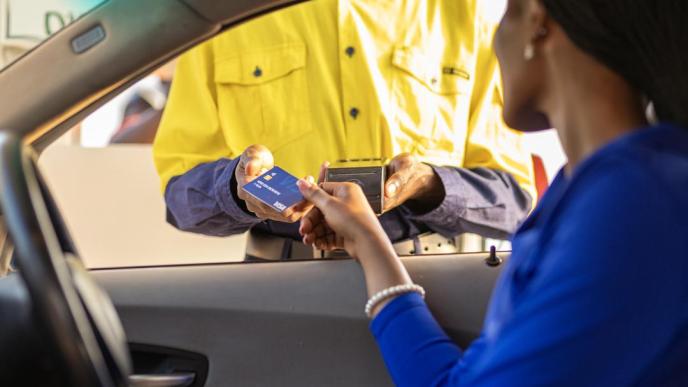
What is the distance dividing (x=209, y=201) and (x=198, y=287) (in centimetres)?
29

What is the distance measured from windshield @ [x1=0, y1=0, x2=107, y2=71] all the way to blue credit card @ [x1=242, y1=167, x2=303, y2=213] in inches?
90.9

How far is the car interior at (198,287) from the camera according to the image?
4.29ft

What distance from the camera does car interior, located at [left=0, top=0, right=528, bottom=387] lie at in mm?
1307

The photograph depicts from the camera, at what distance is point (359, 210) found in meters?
1.43

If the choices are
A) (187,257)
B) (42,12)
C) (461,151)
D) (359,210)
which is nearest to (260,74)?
(461,151)

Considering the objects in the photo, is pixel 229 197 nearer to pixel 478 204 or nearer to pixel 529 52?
pixel 478 204

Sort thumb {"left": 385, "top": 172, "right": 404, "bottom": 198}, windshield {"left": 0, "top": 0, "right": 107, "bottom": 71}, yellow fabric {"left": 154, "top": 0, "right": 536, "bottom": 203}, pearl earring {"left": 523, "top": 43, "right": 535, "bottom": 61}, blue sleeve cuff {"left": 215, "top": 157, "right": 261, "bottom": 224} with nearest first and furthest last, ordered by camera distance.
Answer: pearl earring {"left": 523, "top": 43, "right": 535, "bottom": 61}
thumb {"left": 385, "top": 172, "right": 404, "bottom": 198}
blue sleeve cuff {"left": 215, "top": 157, "right": 261, "bottom": 224}
yellow fabric {"left": 154, "top": 0, "right": 536, "bottom": 203}
windshield {"left": 0, "top": 0, "right": 107, "bottom": 71}

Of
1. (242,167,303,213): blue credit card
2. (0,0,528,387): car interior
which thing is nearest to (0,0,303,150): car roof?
(0,0,528,387): car interior

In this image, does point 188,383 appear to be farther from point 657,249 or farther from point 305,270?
point 657,249

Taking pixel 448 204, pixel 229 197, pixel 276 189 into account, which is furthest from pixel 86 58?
pixel 448 204

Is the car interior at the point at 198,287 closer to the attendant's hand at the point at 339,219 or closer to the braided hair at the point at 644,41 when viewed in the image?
the attendant's hand at the point at 339,219

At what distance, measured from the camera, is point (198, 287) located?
1552 mm

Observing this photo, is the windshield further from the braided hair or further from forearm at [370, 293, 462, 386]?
the braided hair

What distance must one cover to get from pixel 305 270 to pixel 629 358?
0.73 m
